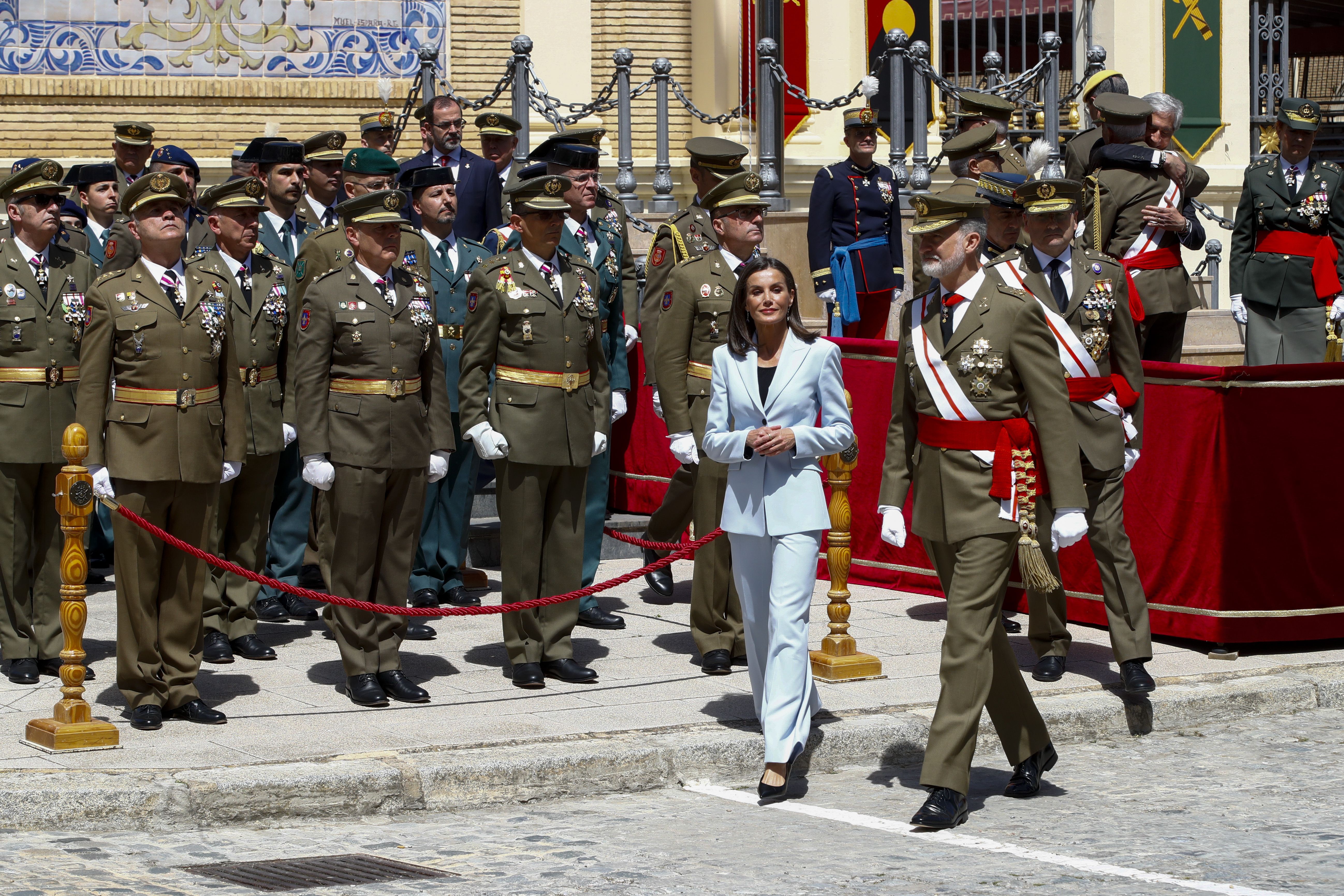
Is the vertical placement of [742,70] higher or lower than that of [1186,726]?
higher

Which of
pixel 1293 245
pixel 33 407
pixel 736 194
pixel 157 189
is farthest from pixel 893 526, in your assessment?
pixel 1293 245

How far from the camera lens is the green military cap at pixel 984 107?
35.7ft

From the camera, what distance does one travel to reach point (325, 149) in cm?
992

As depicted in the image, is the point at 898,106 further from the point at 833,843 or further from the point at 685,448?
the point at 833,843

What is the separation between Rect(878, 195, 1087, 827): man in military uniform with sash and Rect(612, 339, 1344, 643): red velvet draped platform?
2305 mm

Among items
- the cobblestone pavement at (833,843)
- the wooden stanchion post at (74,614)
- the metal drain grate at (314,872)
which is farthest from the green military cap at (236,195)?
the metal drain grate at (314,872)

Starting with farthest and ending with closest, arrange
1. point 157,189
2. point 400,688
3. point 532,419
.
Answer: point 532,419, point 400,688, point 157,189

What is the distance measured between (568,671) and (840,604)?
1.15m

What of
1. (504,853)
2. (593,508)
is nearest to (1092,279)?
(593,508)

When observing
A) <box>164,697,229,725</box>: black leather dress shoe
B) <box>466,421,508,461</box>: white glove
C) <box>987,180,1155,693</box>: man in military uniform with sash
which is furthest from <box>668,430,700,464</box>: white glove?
<box>164,697,229,725</box>: black leather dress shoe

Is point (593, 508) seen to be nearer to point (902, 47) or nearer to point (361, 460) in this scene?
point (361, 460)

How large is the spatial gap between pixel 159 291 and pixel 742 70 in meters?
12.1

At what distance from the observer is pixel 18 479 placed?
8062mm

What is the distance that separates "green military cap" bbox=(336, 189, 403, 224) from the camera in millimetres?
7637
